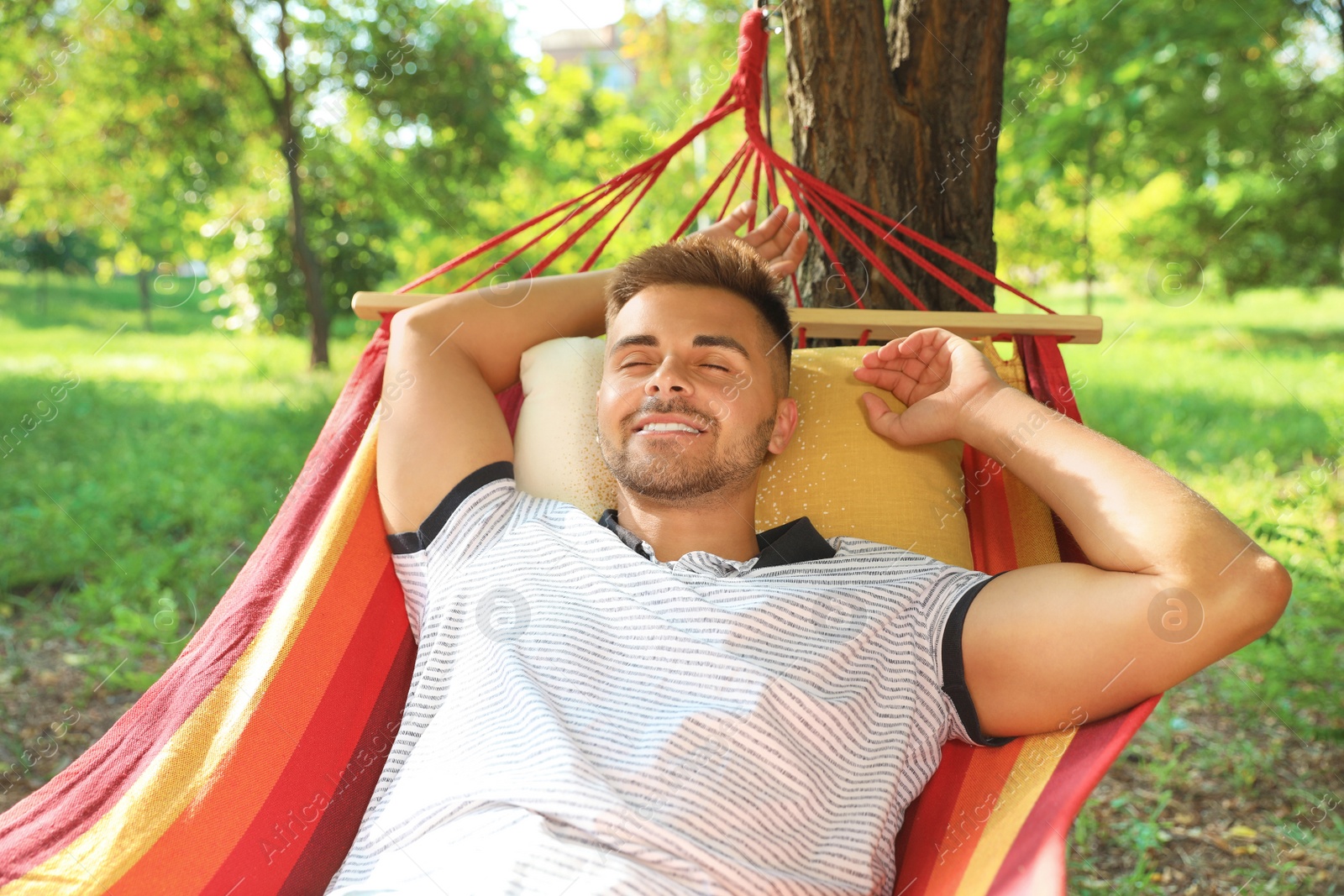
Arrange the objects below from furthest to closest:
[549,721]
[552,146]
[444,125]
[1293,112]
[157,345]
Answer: [157,345]
[552,146]
[444,125]
[1293,112]
[549,721]

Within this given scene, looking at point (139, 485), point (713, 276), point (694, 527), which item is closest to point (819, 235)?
Result: point (713, 276)

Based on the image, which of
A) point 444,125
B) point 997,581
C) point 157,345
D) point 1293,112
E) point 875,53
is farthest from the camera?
point 157,345

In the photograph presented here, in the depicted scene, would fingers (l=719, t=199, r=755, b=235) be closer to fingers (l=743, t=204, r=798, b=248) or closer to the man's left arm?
fingers (l=743, t=204, r=798, b=248)

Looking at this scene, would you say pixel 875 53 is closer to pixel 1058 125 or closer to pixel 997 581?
pixel 997 581

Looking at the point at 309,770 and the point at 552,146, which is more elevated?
the point at 552,146

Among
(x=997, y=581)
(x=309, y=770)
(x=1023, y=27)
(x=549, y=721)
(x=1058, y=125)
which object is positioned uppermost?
(x=1023, y=27)

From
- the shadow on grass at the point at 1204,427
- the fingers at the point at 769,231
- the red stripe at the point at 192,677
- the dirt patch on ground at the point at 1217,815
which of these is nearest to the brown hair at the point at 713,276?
the fingers at the point at 769,231

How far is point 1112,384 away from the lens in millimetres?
6863

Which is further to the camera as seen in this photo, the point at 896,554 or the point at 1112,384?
the point at 1112,384

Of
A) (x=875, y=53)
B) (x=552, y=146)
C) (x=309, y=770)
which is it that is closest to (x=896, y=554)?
(x=309, y=770)

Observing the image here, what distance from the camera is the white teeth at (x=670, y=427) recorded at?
1.63 meters

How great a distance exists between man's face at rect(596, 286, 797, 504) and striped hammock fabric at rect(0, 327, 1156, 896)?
0.46 m

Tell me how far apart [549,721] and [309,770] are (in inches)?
18.7

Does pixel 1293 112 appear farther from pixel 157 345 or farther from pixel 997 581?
pixel 157 345
